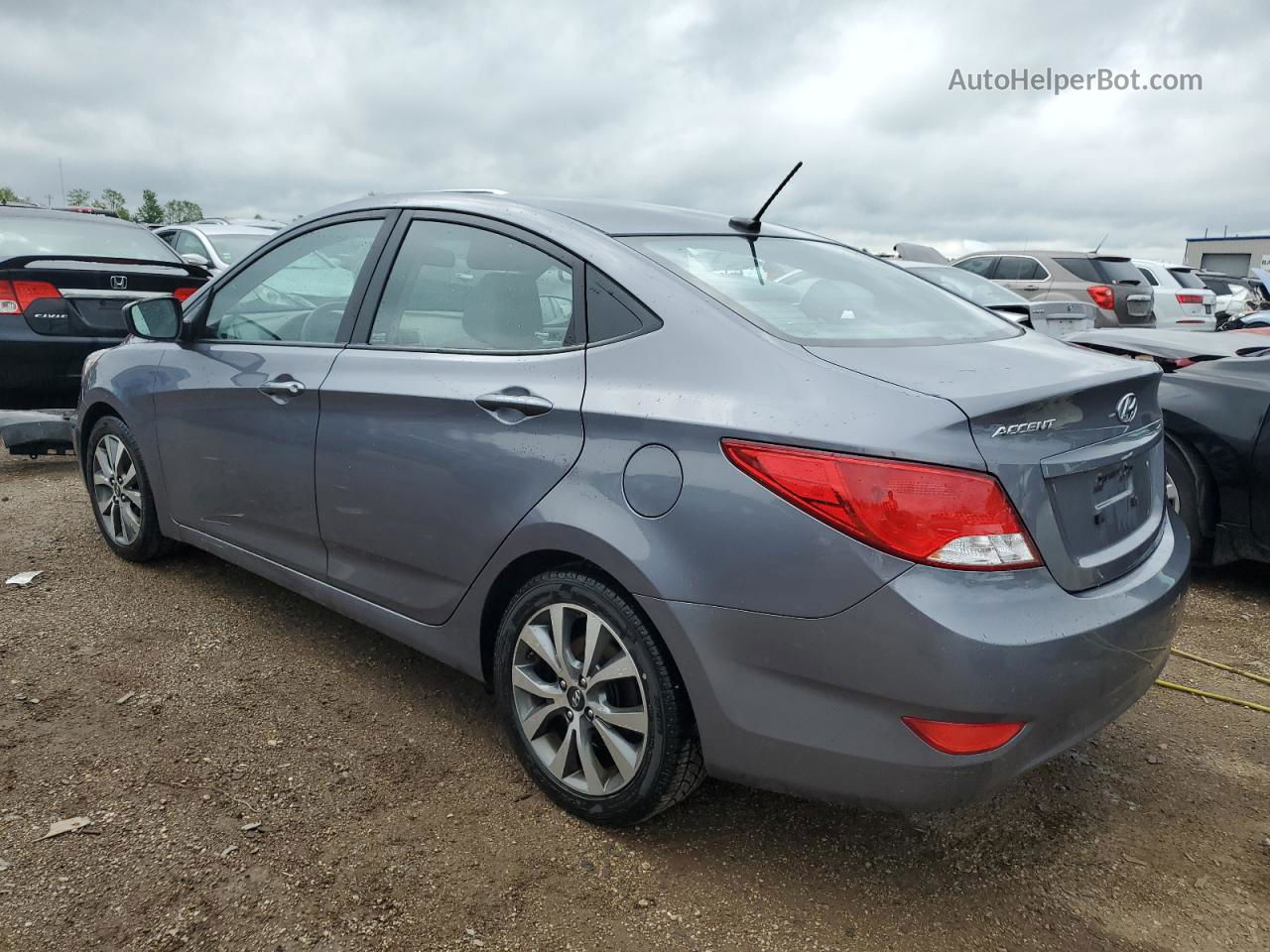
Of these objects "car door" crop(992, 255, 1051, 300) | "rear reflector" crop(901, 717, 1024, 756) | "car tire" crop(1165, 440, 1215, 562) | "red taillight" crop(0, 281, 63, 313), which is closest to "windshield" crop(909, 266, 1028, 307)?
"car tire" crop(1165, 440, 1215, 562)

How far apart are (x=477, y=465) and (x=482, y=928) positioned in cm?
108

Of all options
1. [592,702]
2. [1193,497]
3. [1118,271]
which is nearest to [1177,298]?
[1118,271]

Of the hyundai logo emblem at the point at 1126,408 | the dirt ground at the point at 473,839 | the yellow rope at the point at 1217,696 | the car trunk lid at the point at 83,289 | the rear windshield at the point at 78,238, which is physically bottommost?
the yellow rope at the point at 1217,696

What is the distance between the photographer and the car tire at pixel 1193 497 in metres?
4.28

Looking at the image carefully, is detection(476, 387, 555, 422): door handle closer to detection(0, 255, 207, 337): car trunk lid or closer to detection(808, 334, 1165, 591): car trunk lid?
detection(808, 334, 1165, 591): car trunk lid

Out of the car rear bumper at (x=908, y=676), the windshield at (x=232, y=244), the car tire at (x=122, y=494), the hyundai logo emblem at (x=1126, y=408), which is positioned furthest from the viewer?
the windshield at (x=232, y=244)

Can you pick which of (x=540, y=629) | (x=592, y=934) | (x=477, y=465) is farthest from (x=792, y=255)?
(x=592, y=934)

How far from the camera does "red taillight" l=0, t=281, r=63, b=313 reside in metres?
5.68

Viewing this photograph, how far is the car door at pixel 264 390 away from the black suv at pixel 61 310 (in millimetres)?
2519

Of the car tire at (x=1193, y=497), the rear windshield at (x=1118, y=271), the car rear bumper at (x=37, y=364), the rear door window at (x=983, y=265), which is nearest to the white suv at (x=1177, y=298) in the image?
the rear windshield at (x=1118, y=271)

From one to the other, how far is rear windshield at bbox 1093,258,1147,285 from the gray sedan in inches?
439

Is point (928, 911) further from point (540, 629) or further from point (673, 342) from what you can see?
point (673, 342)

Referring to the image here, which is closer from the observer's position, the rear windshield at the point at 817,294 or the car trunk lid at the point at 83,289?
the rear windshield at the point at 817,294

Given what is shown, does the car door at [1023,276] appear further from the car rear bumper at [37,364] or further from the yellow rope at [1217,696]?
the car rear bumper at [37,364]
